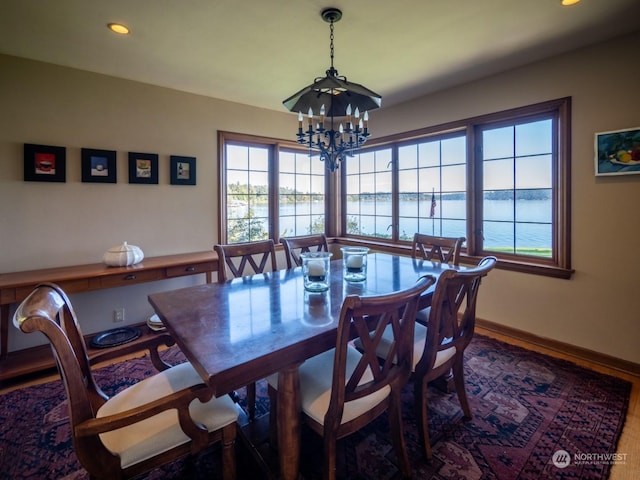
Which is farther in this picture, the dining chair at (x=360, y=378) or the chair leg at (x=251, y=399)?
the chair leg at (x=251, y=399)

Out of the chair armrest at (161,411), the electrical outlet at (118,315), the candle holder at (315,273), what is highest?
the candle holder at (315,273)

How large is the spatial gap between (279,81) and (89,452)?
10.7ft

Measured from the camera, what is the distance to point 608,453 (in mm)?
1670

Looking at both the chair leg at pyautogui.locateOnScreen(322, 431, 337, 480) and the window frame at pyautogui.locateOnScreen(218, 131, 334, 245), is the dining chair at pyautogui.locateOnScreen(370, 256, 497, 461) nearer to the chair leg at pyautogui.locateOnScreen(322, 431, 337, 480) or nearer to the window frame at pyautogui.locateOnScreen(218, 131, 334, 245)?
the chair leg at pyautogui.locateOnScreen(322, 431, 337, 480)

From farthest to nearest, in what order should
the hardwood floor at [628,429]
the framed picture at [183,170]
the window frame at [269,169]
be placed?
the window frame at [269,169] < the framed picture at [183,170] < the hardwood floor at [628,429]

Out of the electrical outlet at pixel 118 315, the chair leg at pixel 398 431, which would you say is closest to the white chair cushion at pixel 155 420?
the chair leg at pixel 398 431

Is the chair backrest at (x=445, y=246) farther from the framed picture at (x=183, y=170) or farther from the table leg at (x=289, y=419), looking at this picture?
the framed picture at (x=183, y=170)

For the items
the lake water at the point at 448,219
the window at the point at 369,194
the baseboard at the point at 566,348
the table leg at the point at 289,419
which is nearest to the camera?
the table leg at the point at 289,419

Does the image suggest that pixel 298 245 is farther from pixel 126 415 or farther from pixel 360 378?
pixel 126 415

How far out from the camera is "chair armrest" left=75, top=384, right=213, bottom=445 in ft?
3.25

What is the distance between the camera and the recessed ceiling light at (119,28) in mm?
2205

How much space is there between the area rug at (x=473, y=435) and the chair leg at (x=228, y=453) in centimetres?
32

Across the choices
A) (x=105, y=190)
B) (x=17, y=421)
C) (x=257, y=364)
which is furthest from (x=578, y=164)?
(x=17, y=421)

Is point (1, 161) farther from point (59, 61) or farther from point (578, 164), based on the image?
point (578, 164)
